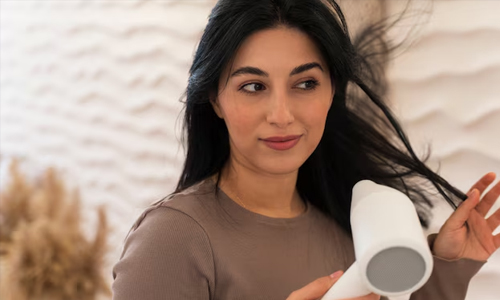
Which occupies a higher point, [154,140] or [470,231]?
[470,231]

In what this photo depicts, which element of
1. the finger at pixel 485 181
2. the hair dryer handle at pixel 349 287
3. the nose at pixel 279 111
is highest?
the nose at pixel 279 111

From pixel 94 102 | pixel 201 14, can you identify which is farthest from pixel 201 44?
pixel 94 102

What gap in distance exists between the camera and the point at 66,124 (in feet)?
6.40

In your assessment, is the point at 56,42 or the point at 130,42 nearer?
the point at 130,42

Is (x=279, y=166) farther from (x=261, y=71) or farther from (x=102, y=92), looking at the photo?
(x=102, y=92)

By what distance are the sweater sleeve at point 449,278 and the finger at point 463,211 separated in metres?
0.04

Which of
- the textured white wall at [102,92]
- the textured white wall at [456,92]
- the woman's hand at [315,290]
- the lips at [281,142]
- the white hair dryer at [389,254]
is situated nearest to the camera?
the white hair dryer at [389,254]

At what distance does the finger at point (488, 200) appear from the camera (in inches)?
33.6

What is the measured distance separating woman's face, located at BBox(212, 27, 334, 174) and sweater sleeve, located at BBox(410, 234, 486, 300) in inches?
10.7

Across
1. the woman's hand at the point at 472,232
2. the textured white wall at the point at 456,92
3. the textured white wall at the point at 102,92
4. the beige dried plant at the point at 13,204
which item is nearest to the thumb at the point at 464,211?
the woman's hand at the point at 472,232

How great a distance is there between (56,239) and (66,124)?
1230 mm

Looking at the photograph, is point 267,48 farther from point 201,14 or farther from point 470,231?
point 201,14

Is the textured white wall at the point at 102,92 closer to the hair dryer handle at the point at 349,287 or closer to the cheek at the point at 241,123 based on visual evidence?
the cheek at the point at 241,123

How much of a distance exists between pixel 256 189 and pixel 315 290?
0.23 meters
